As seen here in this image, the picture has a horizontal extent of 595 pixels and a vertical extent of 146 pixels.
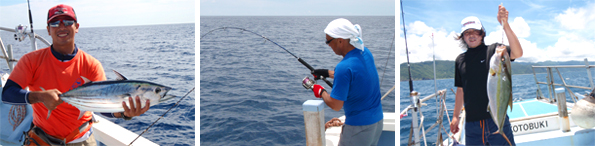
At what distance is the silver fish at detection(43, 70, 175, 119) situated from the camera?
1.49 m

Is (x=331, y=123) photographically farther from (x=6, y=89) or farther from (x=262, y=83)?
(x=262, y=83)

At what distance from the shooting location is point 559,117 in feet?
10.2

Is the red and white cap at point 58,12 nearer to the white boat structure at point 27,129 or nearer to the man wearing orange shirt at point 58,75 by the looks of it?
the man wearing orange shirt at point 58,75

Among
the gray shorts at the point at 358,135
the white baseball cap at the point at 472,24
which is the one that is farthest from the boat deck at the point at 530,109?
the gray shorts at the point at 358,135

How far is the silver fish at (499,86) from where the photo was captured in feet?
6.25

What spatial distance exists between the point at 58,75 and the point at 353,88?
158cm

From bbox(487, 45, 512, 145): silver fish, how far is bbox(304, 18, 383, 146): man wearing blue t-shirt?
30.5 inches

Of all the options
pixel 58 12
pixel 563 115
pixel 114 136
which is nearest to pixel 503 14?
pixel 563 115

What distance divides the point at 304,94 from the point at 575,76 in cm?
511

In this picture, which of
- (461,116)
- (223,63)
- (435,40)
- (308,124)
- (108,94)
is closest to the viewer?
(108,94)

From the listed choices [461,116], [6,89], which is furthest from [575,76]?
[6,89]

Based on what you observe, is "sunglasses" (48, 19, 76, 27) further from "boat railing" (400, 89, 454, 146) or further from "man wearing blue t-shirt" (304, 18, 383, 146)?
"boat railing" (400, 89, 454, 146)

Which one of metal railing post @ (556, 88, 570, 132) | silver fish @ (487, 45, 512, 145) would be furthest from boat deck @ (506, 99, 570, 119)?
silver fish @ (487, 45, 512, 145)

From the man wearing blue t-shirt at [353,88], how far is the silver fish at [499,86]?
77 centimetres
